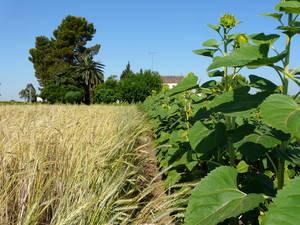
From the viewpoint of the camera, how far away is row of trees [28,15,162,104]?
3747 cm

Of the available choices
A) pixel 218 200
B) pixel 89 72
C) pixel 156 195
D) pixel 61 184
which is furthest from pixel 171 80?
pixel 218 200

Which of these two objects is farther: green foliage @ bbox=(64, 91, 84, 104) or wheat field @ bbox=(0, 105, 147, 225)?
green foliage @ bbox=(64, 91, 84, 104)

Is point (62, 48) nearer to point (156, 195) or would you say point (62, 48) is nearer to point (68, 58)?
point (68, 58)

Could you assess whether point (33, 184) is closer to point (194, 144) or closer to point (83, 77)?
point (194, 144)

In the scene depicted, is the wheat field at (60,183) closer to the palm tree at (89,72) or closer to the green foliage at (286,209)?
the green foliage at (286,209)

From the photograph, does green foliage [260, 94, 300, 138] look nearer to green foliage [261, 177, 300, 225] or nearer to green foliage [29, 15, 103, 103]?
green foliage [261, 177, 300, 225]

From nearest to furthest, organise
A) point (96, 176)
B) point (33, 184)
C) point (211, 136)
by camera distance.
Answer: point (211, 136)
point (33, 184)
point (96, 176)

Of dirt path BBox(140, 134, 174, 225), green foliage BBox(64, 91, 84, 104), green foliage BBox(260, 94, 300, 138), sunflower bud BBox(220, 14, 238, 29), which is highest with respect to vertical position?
green foliage BBox(64, 91, 84, 104)

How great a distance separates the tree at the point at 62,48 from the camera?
39656 millimetres

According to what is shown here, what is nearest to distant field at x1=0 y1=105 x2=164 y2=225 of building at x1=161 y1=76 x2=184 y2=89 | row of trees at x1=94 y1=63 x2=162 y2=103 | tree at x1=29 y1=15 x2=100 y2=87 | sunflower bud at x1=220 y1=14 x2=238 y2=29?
sunflower bud at x1=220 y1=14 x2=238 y2=29

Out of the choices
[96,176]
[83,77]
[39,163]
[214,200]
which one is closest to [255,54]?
[214,200]

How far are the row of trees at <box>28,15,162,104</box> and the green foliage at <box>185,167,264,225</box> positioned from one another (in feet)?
117

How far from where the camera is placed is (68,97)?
37375 millimetres

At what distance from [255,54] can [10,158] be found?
1.57 metres
